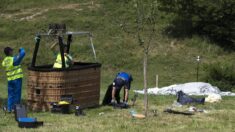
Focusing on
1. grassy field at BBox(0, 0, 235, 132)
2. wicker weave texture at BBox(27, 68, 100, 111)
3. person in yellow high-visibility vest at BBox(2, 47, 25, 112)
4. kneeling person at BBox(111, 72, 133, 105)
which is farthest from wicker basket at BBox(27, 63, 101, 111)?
grassy field at BBox(0, 0, 235, 132)

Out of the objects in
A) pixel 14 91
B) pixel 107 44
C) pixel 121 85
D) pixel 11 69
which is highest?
pixel 107 44

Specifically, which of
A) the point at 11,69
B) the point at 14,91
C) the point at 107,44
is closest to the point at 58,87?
the point at 14,91

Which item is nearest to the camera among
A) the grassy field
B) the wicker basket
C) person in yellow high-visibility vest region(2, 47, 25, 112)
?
the wicker basket

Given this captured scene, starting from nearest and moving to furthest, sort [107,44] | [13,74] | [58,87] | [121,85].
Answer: [58,87]
[13,74]
[121,85]
[107,44]

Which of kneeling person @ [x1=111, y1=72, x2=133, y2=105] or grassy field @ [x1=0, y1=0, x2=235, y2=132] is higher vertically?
grassy field @ [x1=0, y1=0, x2=235, y2=132]

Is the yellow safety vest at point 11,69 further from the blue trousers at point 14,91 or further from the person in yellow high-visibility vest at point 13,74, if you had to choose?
the blue trousers at point 14,91

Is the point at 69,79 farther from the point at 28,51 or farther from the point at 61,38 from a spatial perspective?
the point at 28,51

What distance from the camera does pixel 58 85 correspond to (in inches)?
519

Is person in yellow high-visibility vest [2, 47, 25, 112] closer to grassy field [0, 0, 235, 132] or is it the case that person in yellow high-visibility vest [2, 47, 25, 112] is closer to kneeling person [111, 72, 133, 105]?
grassy field [0, 0, 235, 132]

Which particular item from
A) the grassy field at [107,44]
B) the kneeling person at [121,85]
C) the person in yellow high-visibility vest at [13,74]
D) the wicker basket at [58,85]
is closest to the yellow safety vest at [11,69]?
the person in yellow high-visibility vest at [13,74]

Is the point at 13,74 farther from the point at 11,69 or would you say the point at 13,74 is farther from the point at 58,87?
the point at 58,87

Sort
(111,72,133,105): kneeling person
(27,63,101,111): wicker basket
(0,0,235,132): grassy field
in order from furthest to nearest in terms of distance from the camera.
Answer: (0,0,235,132): grassy field < (111,72,133,105): kneeling person < (27,63,101,111): wicker basket

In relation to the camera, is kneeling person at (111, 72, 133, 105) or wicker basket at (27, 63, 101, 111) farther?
kneeling person at (111, 72, 133, 105)

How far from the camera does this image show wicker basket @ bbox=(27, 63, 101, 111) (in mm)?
13164
